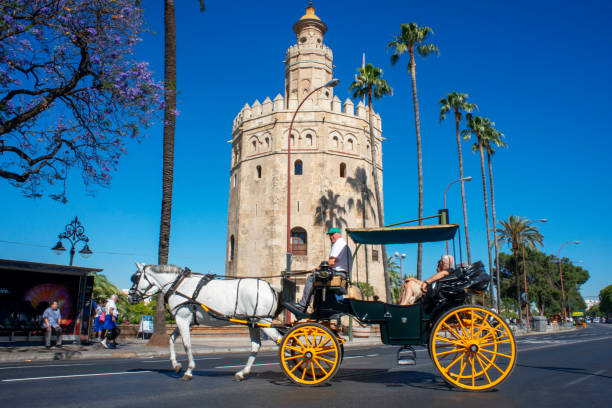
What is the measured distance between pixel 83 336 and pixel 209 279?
11.9 metres

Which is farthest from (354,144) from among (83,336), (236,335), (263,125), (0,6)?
(0,6)

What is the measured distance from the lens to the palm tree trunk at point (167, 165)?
16.4 m

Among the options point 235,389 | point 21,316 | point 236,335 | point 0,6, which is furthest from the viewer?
point 236,335

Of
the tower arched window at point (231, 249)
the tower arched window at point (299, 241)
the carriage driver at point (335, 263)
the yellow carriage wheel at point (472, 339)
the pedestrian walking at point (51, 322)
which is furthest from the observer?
the tower arched window at point (231, 249)

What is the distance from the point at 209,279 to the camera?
24.8 ft

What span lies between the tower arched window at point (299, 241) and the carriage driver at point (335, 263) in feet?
90.9

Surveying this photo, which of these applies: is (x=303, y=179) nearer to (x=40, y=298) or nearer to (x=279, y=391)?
(x=40, y=298)

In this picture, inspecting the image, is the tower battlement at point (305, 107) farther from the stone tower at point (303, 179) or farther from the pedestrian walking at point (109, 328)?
the pedestrian walking at point (109, 328)

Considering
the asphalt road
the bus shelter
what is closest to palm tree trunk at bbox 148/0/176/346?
the bus shelter

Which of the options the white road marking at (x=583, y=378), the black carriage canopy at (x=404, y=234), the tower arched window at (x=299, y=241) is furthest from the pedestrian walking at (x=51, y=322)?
the tower arched window at (x=299, y=241)

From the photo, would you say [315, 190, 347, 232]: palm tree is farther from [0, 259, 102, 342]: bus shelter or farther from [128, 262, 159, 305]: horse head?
[128, 262, 159, 305]: horse head

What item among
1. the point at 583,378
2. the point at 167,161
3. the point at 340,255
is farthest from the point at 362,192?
the point at 340,255

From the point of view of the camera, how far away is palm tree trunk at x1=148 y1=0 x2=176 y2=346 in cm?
1642

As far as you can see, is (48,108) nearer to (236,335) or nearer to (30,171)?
(30,171)
